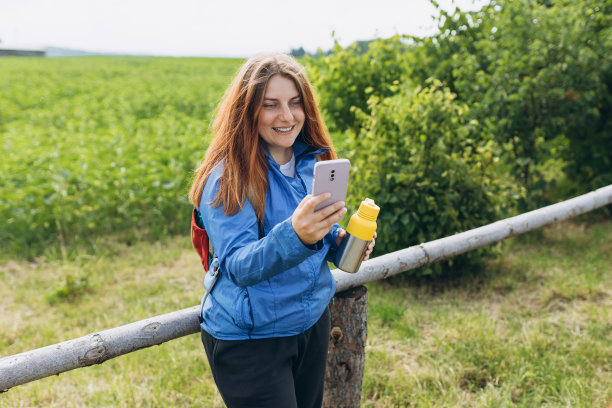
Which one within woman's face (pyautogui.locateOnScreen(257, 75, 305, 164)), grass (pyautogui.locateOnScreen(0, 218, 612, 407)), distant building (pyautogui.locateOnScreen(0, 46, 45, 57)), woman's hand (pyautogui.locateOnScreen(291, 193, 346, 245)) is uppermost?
woman's face (pyautogui.locateOnScreen(257, 75, 305, 164))

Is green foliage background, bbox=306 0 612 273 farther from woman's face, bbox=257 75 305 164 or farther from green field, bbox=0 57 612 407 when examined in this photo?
woman's face, bbox=257 75 305 164

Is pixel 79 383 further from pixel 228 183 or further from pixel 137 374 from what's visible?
pixel 228 183

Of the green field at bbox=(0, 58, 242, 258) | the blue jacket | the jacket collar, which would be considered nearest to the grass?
the green field at bbox=(0, 58, 242, 258)

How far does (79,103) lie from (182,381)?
1300cm

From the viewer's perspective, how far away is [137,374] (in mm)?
3098

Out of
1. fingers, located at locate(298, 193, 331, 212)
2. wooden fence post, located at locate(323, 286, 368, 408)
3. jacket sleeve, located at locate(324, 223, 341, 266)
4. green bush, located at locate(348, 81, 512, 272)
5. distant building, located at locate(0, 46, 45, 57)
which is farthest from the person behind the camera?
distant building, located at locate(0, 46, 45, 57)

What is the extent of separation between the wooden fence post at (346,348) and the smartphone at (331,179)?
960 mm

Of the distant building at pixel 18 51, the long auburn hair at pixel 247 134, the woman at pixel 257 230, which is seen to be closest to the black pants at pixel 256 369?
the woman at pixel 257 230

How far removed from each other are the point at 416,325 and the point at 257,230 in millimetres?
2500

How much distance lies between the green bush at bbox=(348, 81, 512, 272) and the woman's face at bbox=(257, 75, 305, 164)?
2.56m

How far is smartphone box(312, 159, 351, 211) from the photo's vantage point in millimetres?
1277

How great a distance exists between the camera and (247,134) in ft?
5.14

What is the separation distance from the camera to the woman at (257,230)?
4.77 feet

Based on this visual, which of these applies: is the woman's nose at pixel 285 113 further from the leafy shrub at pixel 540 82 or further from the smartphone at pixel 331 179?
the leafy shrub at pixel 540 82
